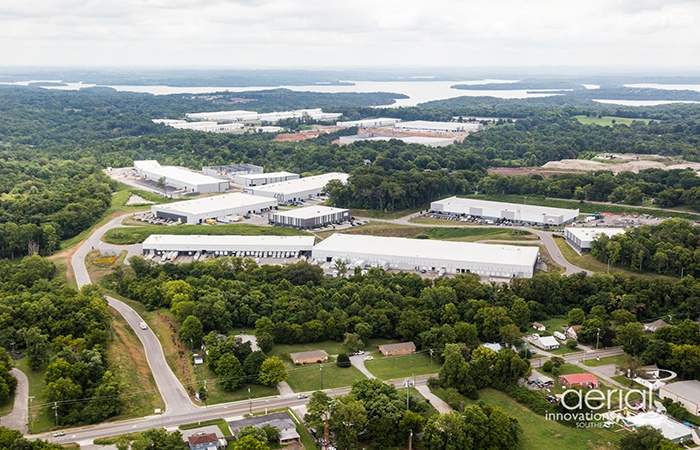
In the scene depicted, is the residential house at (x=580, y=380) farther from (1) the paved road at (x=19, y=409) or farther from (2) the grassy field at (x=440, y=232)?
(2) the grassy field at (x=440, y=232)

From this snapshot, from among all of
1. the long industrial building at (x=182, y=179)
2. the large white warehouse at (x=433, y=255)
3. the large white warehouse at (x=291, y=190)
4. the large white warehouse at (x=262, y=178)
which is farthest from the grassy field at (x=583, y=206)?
the long industrial building at (x=182, y=179)

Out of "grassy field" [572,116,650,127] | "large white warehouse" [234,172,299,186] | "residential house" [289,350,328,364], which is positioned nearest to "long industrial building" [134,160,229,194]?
"large white warehouse" [234,172,299,186]

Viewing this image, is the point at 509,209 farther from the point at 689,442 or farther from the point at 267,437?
the point at 267,437

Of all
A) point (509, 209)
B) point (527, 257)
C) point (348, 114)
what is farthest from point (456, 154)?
point (348, 114)

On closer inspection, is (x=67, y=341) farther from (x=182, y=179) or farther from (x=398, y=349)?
(x=182, y=179)

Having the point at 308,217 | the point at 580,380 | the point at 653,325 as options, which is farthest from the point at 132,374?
the point at 308,217

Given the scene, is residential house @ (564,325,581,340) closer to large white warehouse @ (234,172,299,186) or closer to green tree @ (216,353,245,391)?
Result: green tree @ (216,353,245,391)
